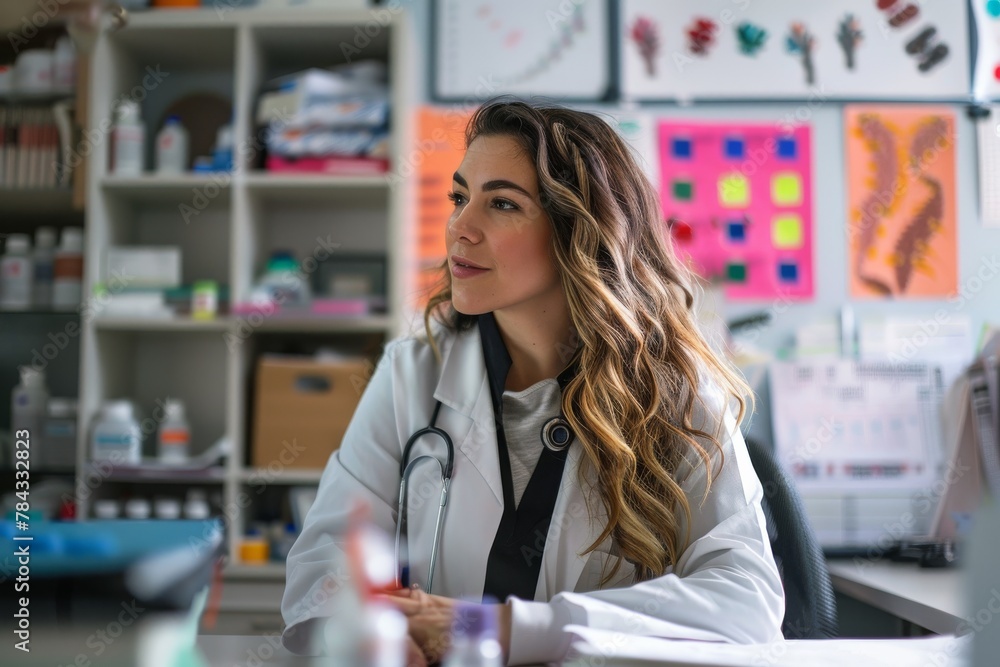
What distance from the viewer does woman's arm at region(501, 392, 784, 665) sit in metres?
1.03

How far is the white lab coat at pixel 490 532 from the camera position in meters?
1.07

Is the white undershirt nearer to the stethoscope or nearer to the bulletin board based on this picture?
the stethoscope

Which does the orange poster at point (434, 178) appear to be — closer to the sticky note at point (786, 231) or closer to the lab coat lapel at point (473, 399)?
the sticky note at point (786, 231)

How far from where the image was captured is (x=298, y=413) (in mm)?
2420

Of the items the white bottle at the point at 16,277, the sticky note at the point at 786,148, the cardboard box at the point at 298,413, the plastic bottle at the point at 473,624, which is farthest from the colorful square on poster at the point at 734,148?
the white bottle at the point at 16,277

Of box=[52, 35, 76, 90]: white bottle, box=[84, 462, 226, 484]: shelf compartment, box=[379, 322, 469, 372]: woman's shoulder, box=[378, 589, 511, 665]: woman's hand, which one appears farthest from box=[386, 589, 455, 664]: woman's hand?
box=[52, 35, 76, 90]: white bottle

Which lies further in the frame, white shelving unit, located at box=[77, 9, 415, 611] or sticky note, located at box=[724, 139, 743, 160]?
sticky note, located at box=[724, 139, 743, 160]

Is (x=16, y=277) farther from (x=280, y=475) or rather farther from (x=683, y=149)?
(x=683, y=149)

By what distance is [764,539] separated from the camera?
1235 mm

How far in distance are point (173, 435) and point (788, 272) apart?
6.51 ft

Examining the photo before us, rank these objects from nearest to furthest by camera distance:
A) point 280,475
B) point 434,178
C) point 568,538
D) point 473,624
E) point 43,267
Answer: point 473,624
point 568,538
point 280,475
point 43,267
point 434,178

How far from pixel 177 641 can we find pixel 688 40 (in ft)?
8.29

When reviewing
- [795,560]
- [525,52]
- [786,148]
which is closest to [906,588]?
[795,560]

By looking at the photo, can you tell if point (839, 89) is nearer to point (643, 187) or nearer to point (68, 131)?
point (643, 187)
